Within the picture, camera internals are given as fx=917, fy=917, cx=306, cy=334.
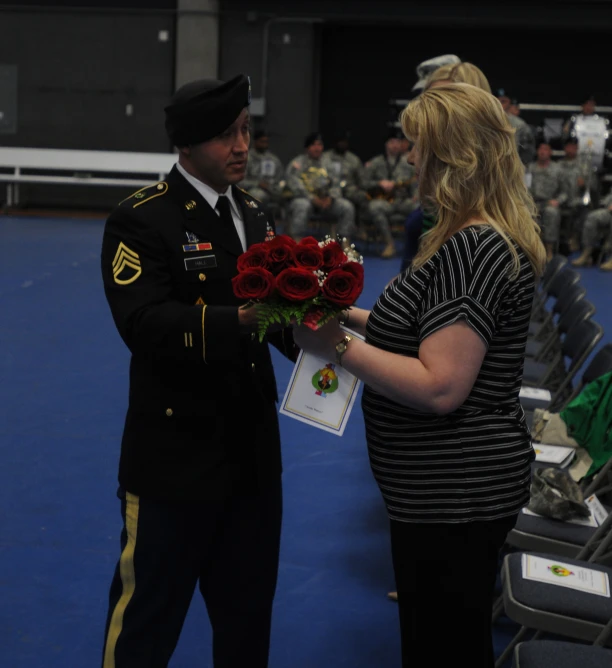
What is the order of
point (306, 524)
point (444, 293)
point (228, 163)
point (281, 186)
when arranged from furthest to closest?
point (281, 186)
point (306, 524)
point (228, 163)
point (444, 293)

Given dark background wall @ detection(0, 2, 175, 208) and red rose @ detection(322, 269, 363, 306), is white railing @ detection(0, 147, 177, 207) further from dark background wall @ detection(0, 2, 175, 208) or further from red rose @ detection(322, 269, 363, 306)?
red rose @ detection(322, 269, 363, 306)

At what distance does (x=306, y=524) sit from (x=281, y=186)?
9.80 meters

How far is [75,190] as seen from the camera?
1688 cm

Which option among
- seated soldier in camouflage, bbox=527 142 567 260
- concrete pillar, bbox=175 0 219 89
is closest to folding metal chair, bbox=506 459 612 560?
seated soldier in camouflage, bbox=527 142 567 260

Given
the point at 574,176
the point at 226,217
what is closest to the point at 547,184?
the point at 574,176

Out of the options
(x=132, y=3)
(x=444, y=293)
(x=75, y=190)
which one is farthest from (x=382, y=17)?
(x=444, y=293)

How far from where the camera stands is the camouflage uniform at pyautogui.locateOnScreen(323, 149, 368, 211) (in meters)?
13.3

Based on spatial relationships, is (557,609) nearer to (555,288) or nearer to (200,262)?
(200,262)

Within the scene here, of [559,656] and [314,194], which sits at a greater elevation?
[314,194]

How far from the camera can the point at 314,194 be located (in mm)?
13047

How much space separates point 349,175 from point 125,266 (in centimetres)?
1202

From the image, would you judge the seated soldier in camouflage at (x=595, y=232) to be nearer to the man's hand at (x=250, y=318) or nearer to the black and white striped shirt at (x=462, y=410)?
the black and white striped shirt at (x=462, y=410)

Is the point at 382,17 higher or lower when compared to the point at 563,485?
higher

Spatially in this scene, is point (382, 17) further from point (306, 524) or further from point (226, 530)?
point (226, 530)
